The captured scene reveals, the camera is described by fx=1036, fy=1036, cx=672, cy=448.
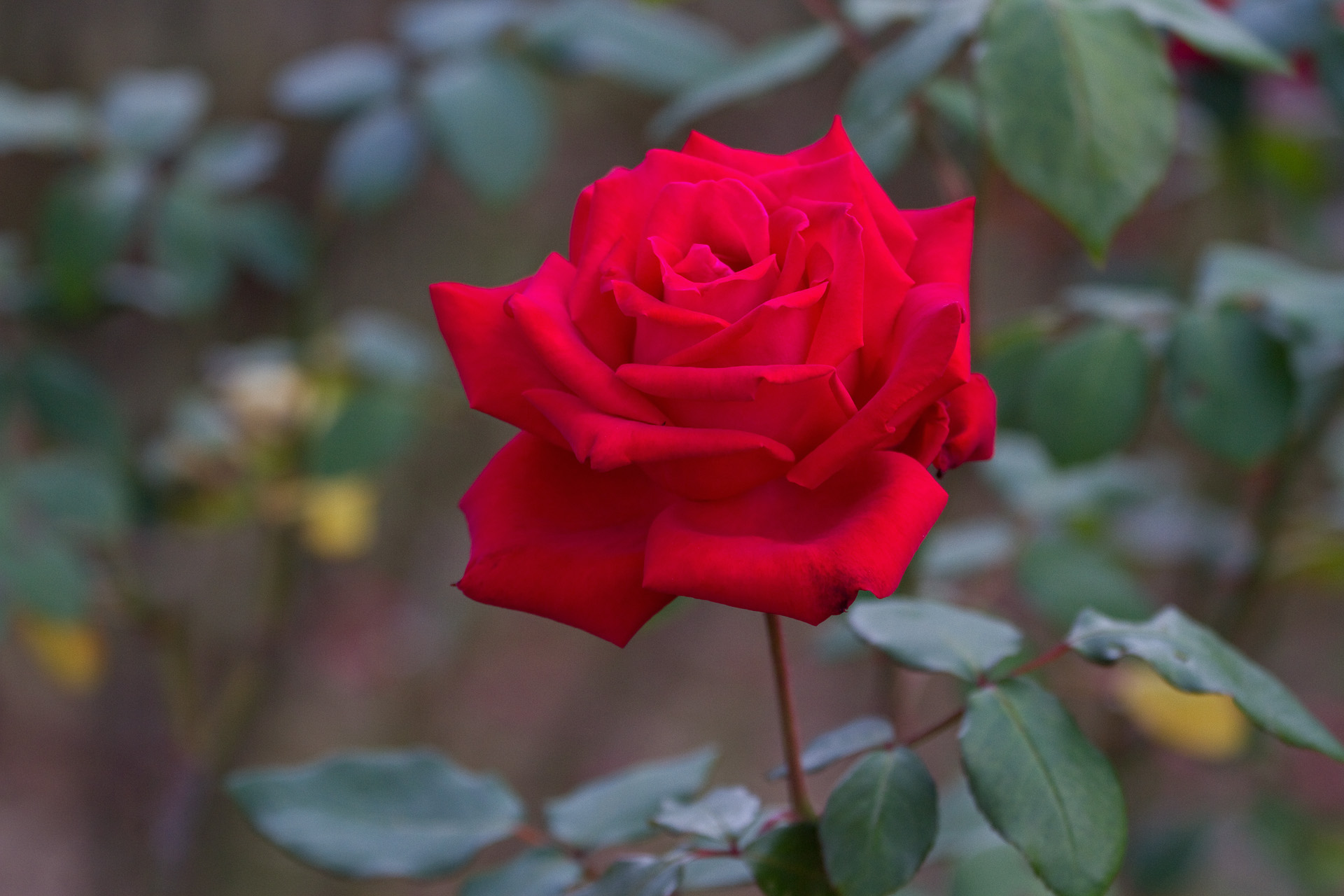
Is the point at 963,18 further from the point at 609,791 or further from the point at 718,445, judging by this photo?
the point at 609,791

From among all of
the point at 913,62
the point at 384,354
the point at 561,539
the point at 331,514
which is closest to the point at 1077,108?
the point at 913,62

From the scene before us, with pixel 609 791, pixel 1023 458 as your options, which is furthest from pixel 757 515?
pixel 1023 458

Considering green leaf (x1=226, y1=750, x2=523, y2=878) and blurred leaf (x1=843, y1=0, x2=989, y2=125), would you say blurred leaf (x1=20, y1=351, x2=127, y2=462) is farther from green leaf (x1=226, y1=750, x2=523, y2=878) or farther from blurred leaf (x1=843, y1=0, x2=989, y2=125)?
blurred leaf (x1=843, y1=0, x2=989, y2=125)

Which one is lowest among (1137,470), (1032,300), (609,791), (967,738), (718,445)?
(1032,300)

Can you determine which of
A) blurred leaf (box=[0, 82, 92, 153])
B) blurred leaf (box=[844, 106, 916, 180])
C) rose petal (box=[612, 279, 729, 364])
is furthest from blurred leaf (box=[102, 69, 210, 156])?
rose petal (box=[612, 279, 729, 364])

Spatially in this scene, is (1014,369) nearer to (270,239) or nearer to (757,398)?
(757,398)
